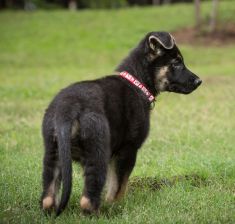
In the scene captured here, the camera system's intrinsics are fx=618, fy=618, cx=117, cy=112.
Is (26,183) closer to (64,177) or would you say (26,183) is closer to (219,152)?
(64,177)

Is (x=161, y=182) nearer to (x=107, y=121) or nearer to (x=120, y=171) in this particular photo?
(x=120, y=171)

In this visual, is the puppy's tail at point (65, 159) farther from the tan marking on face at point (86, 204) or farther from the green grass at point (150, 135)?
the green grass at point (150, 135)

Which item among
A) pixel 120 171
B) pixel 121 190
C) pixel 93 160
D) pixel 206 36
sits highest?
pixel 93 160

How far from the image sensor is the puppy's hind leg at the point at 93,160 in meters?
6.05

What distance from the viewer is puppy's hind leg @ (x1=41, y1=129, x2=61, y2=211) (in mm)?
6188

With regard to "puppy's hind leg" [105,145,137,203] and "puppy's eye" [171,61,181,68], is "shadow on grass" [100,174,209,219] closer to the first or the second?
"puppy's hind leg" [105,145,137,203]

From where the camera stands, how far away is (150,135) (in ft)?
38.8

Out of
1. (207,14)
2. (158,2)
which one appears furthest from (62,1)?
(207,14)

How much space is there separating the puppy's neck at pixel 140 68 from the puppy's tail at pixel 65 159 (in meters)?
1.63

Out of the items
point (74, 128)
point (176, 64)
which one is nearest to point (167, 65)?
point (176, 64)

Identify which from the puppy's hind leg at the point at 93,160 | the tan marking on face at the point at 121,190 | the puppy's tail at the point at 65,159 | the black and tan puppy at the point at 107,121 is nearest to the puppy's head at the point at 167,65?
the black and tan puppy at the point at 107,121

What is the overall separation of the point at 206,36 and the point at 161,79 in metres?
25.8

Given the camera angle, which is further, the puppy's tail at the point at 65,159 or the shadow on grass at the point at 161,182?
the shadow on grass at the point at 161,182

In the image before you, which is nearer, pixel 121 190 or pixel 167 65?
pixel 121 190
